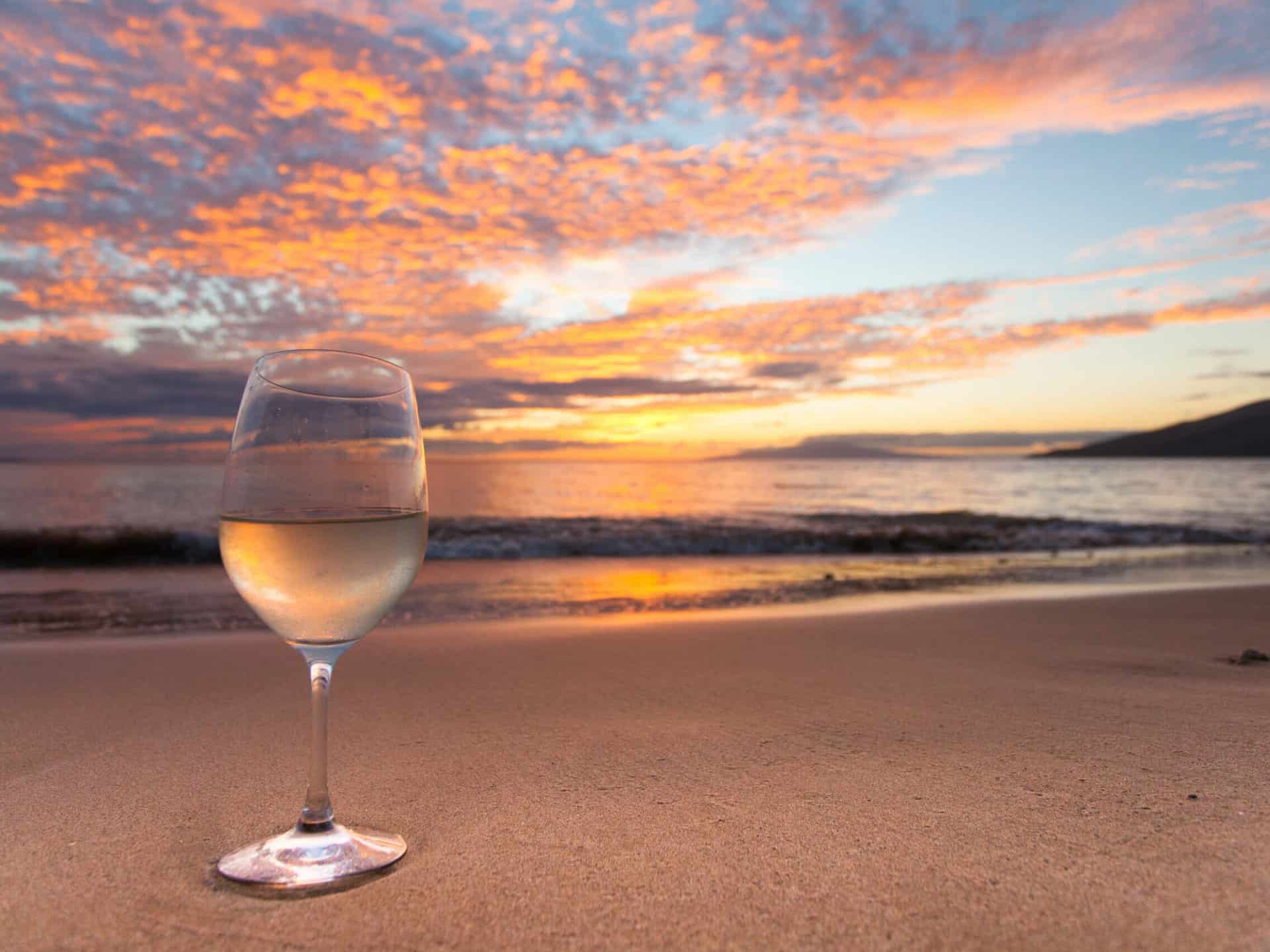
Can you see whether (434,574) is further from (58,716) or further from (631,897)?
(631,897)

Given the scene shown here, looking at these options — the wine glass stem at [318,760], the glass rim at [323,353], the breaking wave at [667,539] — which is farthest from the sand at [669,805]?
the breaking wave at [667,539]

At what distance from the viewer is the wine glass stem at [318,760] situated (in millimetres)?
1375

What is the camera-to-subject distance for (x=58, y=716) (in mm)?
2520

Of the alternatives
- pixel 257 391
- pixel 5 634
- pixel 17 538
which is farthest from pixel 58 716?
pixel 17 538

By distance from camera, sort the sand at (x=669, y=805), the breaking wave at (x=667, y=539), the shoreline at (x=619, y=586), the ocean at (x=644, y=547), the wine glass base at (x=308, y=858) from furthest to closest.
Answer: the breaking wave at (x=667, y=539), the ocean at (x=644, y=547), the shoreline at (x=619, y=586), the wine glass base at (x=308, y=858), the sand at (x=669, y=805)

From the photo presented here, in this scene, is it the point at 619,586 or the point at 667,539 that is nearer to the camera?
the point at 619,586

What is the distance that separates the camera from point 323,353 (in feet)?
4.62

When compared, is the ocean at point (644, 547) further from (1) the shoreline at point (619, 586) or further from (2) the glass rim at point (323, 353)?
(2) the glass rim at point (323, 353)

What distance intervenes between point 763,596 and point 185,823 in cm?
627

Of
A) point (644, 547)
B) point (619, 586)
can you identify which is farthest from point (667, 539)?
point (619, 586)

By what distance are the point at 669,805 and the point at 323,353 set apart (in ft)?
3.46

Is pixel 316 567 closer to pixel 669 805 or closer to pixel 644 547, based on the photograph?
pixel 669 805

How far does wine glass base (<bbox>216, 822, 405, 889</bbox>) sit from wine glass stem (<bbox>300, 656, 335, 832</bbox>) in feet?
0.05

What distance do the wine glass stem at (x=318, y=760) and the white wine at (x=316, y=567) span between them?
58 millimetres
